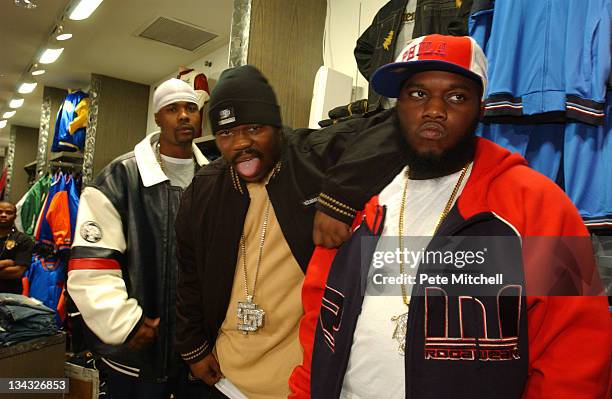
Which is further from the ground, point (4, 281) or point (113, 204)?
point (113, 204)

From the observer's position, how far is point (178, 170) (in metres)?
1.89

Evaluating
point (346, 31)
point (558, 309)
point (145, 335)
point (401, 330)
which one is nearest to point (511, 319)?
point (558, 309)

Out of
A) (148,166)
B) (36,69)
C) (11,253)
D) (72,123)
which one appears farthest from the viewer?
(72,123)

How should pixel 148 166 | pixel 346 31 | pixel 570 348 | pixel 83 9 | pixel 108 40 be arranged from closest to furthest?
pixel 570 348 → pixel 148 166 → pixel 346 31 → pixel 83 9 → pixel 108 40

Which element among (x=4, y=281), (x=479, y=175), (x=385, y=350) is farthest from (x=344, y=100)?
(x=4, y=281)

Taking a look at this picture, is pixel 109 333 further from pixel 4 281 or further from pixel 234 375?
pixel 4 281

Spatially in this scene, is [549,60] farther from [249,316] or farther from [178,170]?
[178,170]

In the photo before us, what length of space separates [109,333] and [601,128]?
1632mm

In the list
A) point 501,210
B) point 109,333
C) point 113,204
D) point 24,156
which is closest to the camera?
point 501,210

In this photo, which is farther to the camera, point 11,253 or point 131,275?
point 11,253

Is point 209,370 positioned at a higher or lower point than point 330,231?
lower

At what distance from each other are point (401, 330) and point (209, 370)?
0.75 m

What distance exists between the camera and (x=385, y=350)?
0.94 meters

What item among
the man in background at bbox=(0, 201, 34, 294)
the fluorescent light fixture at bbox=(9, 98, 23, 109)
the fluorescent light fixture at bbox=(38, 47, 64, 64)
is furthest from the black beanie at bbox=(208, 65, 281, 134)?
the fluorescent light fixture at bbox=(9, 98, 23, 109)
